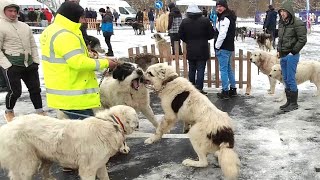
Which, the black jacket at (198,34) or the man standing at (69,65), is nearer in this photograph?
the man standing at (69,65)

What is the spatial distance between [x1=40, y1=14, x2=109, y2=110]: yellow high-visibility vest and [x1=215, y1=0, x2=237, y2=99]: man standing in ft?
13.1

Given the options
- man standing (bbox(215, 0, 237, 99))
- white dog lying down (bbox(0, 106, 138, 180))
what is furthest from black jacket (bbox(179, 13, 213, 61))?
white dog lying down (bbox(0, 106, 138, 180))

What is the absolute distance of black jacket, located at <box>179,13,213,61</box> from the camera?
745 centimetres

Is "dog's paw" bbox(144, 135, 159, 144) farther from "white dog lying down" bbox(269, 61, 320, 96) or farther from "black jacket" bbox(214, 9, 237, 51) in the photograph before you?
"white dog lying down" bbox(269, 61, 320, 96)

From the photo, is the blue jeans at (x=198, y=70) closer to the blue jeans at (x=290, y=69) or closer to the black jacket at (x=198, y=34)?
the black jacket at (x=198, y=34)

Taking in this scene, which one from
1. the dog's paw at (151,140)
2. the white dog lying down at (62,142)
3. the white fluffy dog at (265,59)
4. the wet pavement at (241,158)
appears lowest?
the wet pavement at (241,158)

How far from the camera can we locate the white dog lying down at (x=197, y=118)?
381 cm

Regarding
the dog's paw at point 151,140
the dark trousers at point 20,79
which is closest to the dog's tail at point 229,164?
the dog's paw at point 151,140

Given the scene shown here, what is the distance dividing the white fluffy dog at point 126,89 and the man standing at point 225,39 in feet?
9.06

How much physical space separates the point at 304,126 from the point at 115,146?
371 cm

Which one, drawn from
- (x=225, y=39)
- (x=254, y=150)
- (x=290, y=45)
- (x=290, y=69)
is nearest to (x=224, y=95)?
(x=225, y=39)

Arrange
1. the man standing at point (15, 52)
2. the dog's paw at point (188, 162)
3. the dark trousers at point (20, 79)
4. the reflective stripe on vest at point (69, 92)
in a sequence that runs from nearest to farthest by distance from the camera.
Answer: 1. the reflective stripe on vest at point (69, 92)
2. the dog's paw at point (188, 162)
3. the man standing at point (15, 52)
4. the dark trousers at point (20, 79)

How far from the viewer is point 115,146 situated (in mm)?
3475

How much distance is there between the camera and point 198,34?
7.48 meters
